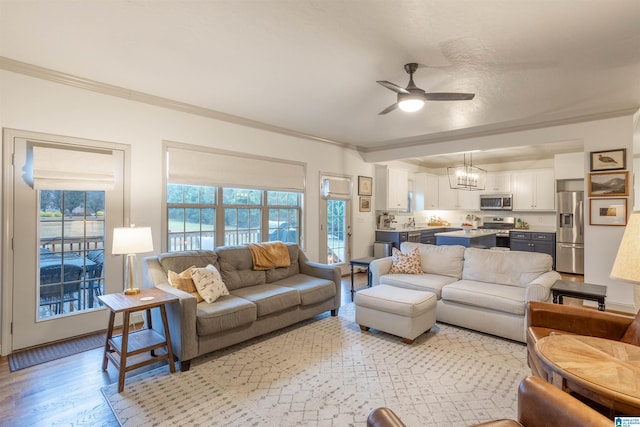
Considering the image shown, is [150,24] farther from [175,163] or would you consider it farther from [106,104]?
[175,163]

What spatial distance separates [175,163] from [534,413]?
3975 millimetres

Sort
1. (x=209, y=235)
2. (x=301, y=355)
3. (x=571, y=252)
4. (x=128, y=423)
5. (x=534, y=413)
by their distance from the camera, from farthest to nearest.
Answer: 1. (x=571, y=252)
2. (x=209, y=235)
3. (x=301, y=355)
4. (x=128, y=423)
5. (x=534, y=413)

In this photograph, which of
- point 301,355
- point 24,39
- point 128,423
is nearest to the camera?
point 128,423

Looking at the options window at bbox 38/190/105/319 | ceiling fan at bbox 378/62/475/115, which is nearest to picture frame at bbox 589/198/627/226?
ceiling fan at bbox 378/62/475/115

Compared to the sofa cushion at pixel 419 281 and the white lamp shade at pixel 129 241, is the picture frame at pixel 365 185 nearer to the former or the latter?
the sofa cushion at pixel 419 281

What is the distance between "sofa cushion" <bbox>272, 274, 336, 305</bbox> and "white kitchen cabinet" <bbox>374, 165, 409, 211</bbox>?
348 centimetres

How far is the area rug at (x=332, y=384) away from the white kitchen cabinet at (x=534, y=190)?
527 centimetres

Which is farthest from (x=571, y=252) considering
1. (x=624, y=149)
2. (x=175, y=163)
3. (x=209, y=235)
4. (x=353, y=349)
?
(x=175, y=163)

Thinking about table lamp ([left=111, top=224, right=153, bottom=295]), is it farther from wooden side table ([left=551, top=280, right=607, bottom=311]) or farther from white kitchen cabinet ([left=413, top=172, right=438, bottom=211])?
white kitchen cabinet ([left=413, top=172, right=438, bottom=211])

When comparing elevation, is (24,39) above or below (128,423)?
above

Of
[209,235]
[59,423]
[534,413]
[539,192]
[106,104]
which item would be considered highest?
[106,104]

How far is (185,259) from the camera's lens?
3.37m

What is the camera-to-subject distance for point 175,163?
12.9 ft

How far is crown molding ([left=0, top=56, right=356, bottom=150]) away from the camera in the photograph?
2871mm
